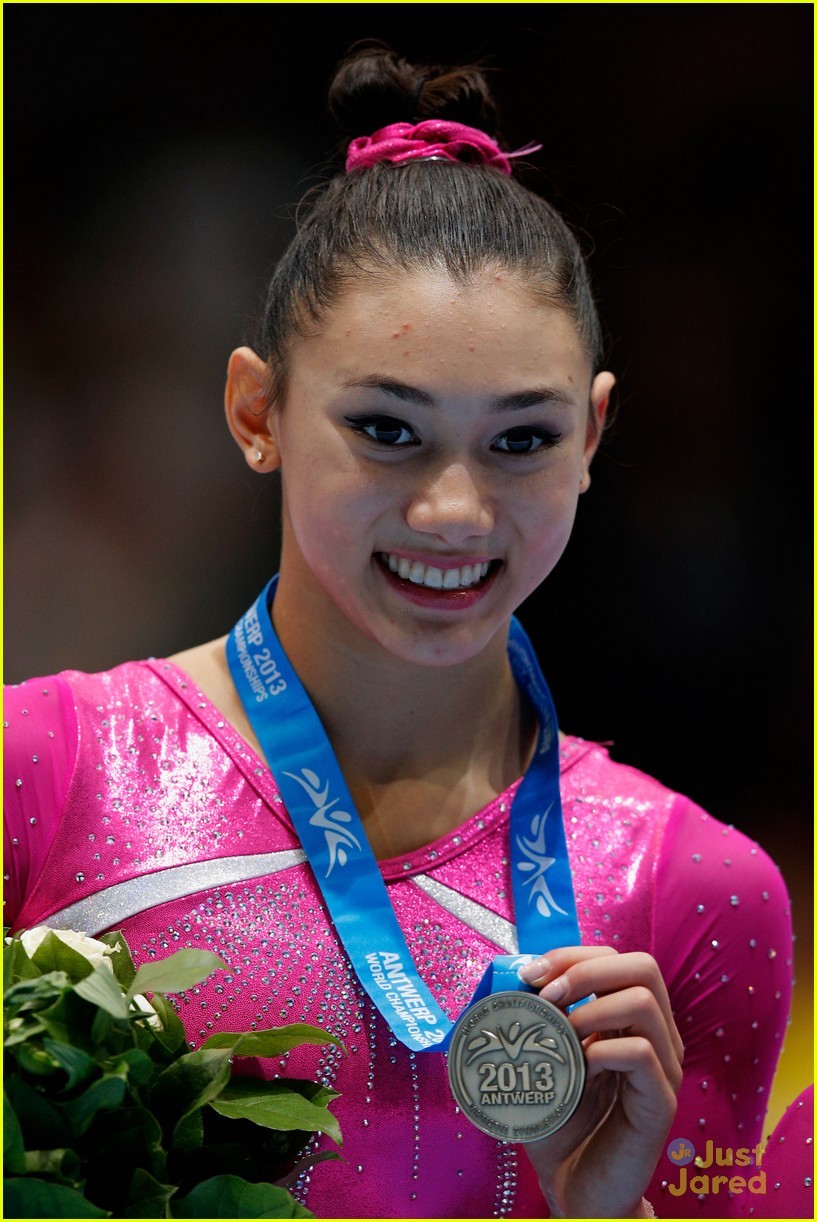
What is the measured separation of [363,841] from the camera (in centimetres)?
153

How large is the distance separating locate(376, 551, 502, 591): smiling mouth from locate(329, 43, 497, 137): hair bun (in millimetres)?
610

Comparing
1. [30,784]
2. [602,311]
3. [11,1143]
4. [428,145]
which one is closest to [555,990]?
[11,1143]

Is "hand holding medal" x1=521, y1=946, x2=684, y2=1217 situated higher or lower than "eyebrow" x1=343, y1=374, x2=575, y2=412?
lower

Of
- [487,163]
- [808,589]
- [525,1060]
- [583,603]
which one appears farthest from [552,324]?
[808,589]

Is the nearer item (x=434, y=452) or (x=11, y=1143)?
(x=11, y=1143)

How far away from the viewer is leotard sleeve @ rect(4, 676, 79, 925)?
1.48 meters

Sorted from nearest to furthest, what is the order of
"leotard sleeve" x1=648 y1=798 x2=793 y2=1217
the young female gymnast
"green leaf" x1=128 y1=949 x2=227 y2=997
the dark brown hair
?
"green leaf" x1=128 y1=949 x2=227 y2=997 → the young female gymnast → the dark brown hair → "leotard sleeve" x1=648 y1=798 x2=793 y2=1217

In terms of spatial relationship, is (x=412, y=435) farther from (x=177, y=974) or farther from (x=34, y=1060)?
(x=34, y=1060)

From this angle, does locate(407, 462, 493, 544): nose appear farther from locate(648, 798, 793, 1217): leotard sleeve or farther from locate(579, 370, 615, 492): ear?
locate(648, 798, 793, 1217): leotard sleeve

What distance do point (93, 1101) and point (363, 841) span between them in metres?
0.53

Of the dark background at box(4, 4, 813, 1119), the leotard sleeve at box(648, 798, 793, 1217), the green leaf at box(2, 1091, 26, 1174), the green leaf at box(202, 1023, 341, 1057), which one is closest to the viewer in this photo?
the green leaf at box(2, 1091, 26, 1174)

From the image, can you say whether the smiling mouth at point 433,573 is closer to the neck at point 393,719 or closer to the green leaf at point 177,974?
the neck at point 393,719

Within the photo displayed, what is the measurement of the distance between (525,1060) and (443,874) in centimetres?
35

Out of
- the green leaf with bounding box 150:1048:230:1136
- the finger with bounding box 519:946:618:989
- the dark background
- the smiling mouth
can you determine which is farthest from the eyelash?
the dark background
